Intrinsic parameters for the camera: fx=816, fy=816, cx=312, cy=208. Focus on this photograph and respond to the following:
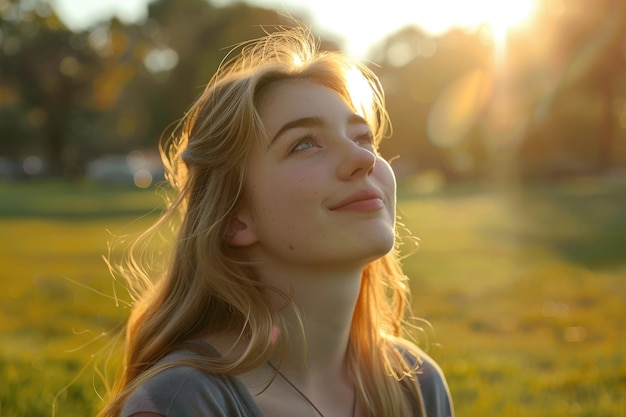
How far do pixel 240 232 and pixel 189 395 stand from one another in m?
0.67

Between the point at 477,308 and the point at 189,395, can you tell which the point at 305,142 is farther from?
the point at 477,308

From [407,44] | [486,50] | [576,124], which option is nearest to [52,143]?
[407,44]

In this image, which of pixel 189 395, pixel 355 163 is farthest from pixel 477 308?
pixel 189 395

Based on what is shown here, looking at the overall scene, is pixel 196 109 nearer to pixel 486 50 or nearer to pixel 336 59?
pixel 336 59

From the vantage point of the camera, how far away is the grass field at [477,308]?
5.20 m

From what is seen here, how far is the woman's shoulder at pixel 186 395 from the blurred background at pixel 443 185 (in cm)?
75

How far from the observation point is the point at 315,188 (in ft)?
8.67

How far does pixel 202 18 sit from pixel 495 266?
39928 mm

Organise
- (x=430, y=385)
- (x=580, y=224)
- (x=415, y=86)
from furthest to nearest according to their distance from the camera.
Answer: (x=415, y=86) < (x=580, y=224) < (x=430, y=385)

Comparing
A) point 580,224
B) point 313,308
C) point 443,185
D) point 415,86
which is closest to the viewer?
point 313,308

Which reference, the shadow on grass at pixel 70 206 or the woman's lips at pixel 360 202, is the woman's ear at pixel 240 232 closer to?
the woman's lips at pixel 360 202

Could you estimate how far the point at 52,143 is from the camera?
2146 inches

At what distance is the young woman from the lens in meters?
2.62

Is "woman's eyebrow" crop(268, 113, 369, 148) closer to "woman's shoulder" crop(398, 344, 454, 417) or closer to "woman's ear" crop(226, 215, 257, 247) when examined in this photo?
"woman's ear" crop(226, 215, 257, 247)
